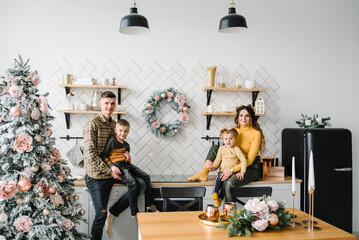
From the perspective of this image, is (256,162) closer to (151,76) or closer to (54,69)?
(151,76)

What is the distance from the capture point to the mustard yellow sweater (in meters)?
3.68

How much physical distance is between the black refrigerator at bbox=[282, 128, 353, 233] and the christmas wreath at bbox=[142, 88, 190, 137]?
1.47 metres

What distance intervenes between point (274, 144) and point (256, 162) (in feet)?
2.37

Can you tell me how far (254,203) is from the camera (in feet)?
6.65

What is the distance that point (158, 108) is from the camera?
407cm

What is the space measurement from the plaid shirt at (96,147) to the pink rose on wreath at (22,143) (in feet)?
3.19

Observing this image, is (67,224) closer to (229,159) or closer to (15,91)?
(15,91)

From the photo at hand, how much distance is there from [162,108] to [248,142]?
3.81 ft

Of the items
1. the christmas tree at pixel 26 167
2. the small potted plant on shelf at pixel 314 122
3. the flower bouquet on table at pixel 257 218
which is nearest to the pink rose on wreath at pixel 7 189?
the christmas tree at pixel 26 167

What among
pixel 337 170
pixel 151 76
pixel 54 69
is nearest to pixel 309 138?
pixel 337 170

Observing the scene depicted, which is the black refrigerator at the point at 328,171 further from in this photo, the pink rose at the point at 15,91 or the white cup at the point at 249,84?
the pink rose at the point at 15,91

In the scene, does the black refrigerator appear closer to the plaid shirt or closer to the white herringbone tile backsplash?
the white herringbone tile backsplash

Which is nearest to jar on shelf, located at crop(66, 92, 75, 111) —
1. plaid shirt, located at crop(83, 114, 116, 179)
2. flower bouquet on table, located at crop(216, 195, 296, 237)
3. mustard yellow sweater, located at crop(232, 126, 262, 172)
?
plaid shirt, located at crop(83, 114, 116, 179)

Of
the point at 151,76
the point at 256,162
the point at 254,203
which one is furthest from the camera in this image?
the point at 151,76
